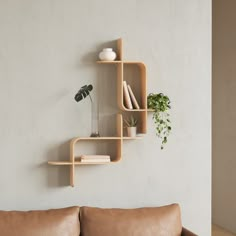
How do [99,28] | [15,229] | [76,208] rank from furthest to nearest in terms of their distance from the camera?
[99,28]
[76,208]
[15,229]

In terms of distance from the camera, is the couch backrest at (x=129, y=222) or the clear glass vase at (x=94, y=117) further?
the clear glass vase at (x=94, y=117)

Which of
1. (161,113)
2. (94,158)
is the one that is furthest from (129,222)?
(161,113)

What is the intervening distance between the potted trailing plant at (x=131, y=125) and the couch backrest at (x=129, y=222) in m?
0.54

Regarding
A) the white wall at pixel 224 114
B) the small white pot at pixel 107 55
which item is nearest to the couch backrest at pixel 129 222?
the small white pot at pixel 107 55

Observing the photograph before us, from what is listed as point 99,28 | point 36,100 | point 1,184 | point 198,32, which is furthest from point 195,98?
point 1,184

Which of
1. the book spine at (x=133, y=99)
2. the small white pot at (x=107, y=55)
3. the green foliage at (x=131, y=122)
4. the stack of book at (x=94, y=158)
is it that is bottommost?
the stack of book at (x=94, y=158)

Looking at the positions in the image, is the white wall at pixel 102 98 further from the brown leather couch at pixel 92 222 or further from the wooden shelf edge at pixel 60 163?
the brown leather couch at pixel 92 222

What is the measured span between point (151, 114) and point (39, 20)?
3.44 ft

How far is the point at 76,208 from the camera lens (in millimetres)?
3422

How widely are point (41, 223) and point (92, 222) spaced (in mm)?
337

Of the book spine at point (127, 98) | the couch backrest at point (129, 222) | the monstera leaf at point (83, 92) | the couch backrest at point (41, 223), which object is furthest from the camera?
the book spine at point (127, 98)

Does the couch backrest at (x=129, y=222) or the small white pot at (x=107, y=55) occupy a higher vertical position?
the small white pot at (x=107, y=55)

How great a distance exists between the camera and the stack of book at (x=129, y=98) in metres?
3.57

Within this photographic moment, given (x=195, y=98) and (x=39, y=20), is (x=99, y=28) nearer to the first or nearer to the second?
(x=39, y=20)
